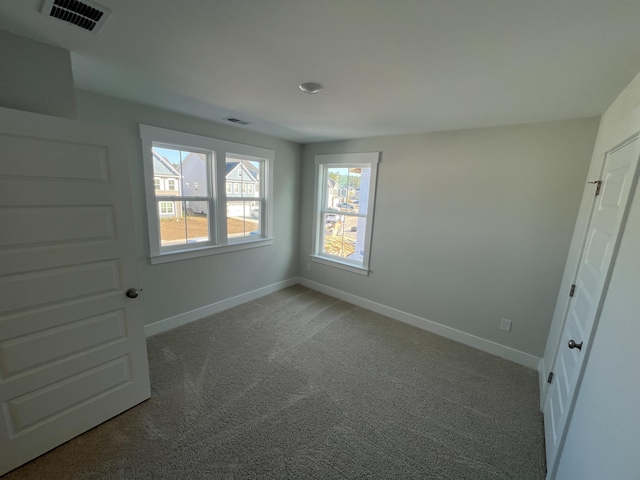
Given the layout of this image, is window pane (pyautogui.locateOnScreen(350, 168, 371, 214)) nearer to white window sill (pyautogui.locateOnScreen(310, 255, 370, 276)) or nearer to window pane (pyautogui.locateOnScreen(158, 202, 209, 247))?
white window sill (pyautogui.locateOnScreen(310, 255, 370, 276))

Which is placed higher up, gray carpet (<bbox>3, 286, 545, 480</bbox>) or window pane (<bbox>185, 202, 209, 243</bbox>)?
window pane (<bbox>185, 202, 209, 243</bbox>)

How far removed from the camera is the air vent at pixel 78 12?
3.52 feet

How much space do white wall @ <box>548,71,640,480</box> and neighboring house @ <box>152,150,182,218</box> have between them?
3.37 m

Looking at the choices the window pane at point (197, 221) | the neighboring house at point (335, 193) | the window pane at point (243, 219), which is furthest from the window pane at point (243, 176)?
the neighboring house at point (335, 193)

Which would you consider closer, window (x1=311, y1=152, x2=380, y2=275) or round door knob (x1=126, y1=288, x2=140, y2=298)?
round door knob (x1=126, y1=288, x2=140, y2=298)

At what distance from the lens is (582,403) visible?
47.4 inches

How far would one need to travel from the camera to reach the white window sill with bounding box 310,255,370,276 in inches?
144

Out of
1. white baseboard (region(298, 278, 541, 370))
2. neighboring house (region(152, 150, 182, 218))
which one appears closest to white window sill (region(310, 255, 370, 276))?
white baseboard (region(298, 278, 541, 370))

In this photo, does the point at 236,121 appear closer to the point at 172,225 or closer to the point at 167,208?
the point at 167,208

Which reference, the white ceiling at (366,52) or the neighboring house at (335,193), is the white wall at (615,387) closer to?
the white ceiling at (366,52)

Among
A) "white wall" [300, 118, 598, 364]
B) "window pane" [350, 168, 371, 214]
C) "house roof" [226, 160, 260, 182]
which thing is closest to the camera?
"white wall" [300, 118, 598, 364]

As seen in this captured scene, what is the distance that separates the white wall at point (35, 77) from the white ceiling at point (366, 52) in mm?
67

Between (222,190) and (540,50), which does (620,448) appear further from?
(222,190)

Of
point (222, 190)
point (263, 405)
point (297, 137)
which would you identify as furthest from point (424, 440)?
point (297, 137)
